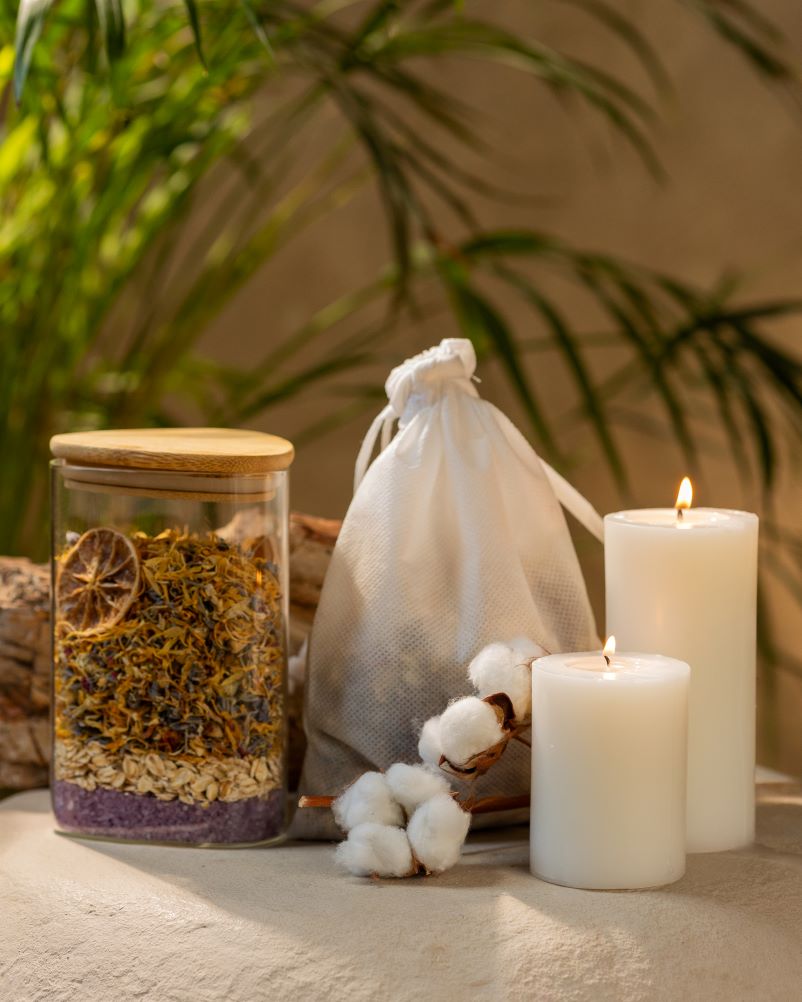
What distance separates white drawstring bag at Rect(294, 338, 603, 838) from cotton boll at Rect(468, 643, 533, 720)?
4cm

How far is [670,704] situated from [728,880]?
0.09m

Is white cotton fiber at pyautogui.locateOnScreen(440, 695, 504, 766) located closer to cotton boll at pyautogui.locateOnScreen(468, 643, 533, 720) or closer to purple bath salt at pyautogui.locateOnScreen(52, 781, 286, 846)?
cotton boll at pyautogui.locateOnScreen(468, 643, 533, 720)

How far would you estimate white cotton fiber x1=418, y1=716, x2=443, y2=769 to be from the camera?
60 centimetres

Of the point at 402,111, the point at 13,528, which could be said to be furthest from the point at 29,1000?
the point at 402,111

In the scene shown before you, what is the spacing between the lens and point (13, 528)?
1061 millimetres

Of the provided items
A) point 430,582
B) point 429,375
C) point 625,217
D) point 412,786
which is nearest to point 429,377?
point 429,375

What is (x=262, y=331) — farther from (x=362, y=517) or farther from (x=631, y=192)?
(x=362, y=517)

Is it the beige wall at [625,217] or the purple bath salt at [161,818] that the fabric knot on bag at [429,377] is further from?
the beige wall at [625,217]

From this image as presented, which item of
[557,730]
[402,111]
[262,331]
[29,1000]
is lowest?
[29,1000]

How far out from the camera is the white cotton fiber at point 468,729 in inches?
22.7

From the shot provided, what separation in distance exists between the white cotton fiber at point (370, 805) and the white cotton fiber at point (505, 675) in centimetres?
7

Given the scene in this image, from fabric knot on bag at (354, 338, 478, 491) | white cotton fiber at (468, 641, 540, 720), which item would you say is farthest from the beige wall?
white cotton fiber at (468, 641, 540, 720)

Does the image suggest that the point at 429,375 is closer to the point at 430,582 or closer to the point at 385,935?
the point at 430,582

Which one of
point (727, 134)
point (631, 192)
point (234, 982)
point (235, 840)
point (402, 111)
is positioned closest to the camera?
point (234, 982)
